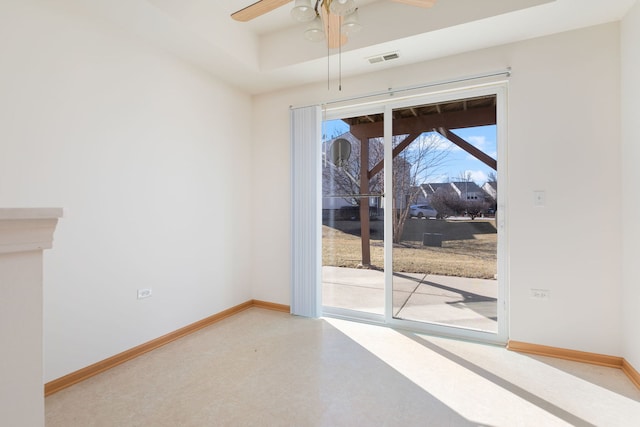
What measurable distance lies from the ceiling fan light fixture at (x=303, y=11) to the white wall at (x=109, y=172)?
1630 mm

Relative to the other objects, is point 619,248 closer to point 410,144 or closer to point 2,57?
point 410,144

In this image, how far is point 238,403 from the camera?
6.44ft

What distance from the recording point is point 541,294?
8.50ft

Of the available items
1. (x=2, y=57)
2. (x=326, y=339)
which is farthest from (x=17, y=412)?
(x=326, y=339)

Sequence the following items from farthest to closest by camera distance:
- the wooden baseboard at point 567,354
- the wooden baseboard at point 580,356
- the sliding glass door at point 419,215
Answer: the sliding glass door at point 419,215, the wooden baseboard at point 567,354, the wooden baseboard at point 580,356

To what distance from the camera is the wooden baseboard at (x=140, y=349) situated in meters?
2.12

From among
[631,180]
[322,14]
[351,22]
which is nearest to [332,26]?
[322,14]

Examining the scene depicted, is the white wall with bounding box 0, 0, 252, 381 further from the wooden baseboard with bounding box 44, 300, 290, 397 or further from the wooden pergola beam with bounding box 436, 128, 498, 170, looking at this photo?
the wooden pergola beam with bounding box 436, 128, 498, 170

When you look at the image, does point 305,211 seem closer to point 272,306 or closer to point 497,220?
point 272,306

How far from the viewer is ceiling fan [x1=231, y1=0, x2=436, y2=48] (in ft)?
5.37

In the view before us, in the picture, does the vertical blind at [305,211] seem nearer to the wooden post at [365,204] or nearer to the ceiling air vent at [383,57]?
the wooden post at [365,204]

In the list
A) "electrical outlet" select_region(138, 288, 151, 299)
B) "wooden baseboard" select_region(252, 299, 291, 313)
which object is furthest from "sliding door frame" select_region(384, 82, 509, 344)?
"electrical outlet" select_region(138, 288, 151, 299)

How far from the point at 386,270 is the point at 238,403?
1.92 meters

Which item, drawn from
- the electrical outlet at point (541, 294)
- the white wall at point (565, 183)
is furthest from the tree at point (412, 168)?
the electrical outlet at point (541, 294)
